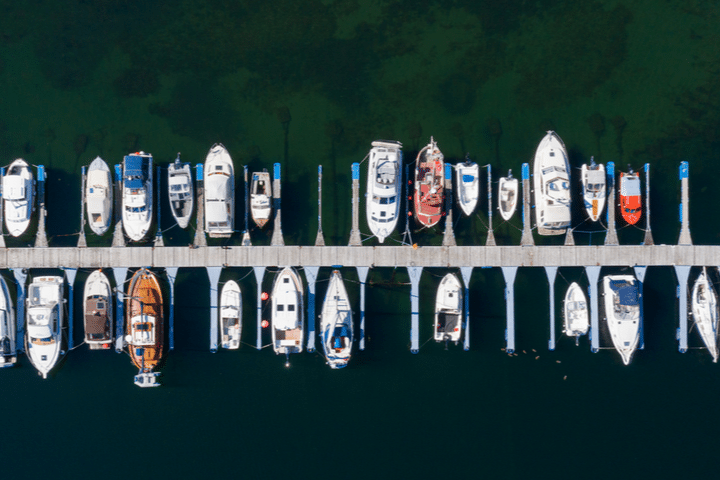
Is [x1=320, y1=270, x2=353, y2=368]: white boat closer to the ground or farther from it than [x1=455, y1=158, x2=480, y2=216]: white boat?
closer to the ground

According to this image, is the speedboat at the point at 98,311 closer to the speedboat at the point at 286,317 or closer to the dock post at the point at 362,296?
the speedboat at the point at 286,317

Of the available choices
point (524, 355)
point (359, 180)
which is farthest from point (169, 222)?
point (524, 355)

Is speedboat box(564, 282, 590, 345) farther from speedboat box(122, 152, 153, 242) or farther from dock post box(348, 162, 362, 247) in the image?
speedboat box(122, 152, 153, 242)

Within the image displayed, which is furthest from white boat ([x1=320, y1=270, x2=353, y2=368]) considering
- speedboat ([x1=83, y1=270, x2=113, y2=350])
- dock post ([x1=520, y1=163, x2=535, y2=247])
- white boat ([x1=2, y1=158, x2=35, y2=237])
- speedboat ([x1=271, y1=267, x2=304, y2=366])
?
white boat ([x1=2, y1=158, x2=35, y2=237])

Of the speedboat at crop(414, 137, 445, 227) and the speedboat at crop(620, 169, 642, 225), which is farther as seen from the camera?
the speedboat at crop(620, 169, 642, 225)

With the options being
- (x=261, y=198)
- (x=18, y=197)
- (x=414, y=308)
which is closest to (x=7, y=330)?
(x=18, y=197)

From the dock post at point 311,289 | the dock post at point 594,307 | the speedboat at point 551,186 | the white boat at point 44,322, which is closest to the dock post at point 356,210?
the dock post at point 311,289

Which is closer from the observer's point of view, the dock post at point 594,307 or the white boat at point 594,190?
the white boat at point 594,190

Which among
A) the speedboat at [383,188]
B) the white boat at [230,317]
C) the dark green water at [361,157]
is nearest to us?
the speedboat at [383,188]
